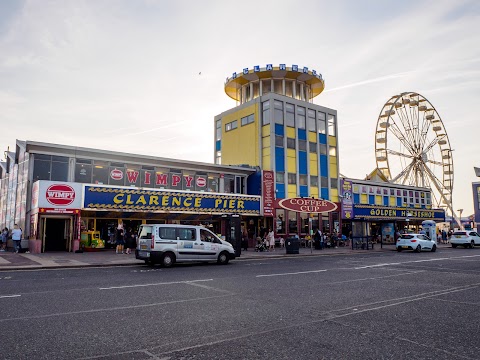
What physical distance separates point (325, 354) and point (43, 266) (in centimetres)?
1503

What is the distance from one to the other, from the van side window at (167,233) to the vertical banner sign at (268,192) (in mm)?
18844

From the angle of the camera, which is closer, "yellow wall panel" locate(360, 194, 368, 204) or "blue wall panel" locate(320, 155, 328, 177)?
"blue wall panel" locate(320, 155, 328, 177)

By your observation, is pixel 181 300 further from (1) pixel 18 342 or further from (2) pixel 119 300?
(1) pixel 18 342

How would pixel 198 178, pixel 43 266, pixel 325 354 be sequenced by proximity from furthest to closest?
pixel 198 178
pixel 43 266
pixel 325 354

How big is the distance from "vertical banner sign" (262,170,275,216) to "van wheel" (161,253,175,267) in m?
19.0

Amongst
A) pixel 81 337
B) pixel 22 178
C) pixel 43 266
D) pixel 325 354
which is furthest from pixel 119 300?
pixel 22 178

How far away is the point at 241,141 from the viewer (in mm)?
41406

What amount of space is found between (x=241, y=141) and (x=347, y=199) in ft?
44.6

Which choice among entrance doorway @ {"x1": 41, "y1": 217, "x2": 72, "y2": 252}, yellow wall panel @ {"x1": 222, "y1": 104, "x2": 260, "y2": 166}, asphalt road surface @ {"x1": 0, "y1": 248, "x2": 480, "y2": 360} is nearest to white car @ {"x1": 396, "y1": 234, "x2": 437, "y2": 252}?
yellow wall panel @ {"x1": 222, "y1": 104, "x2": 260, "y2": 166}

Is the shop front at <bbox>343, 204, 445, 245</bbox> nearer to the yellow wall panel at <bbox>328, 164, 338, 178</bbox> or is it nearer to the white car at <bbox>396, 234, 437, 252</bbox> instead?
the yellow wall panel at <bbox>328, 164, 338, 178</bbox>

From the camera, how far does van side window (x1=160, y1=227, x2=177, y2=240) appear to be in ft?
57.4

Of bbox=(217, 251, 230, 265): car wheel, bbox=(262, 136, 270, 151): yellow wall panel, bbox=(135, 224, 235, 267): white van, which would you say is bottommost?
bbox=(217, 251, 230, 265): car wheel

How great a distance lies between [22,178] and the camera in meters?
27.7

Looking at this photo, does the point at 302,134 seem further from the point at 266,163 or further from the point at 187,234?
the point at 187,234
